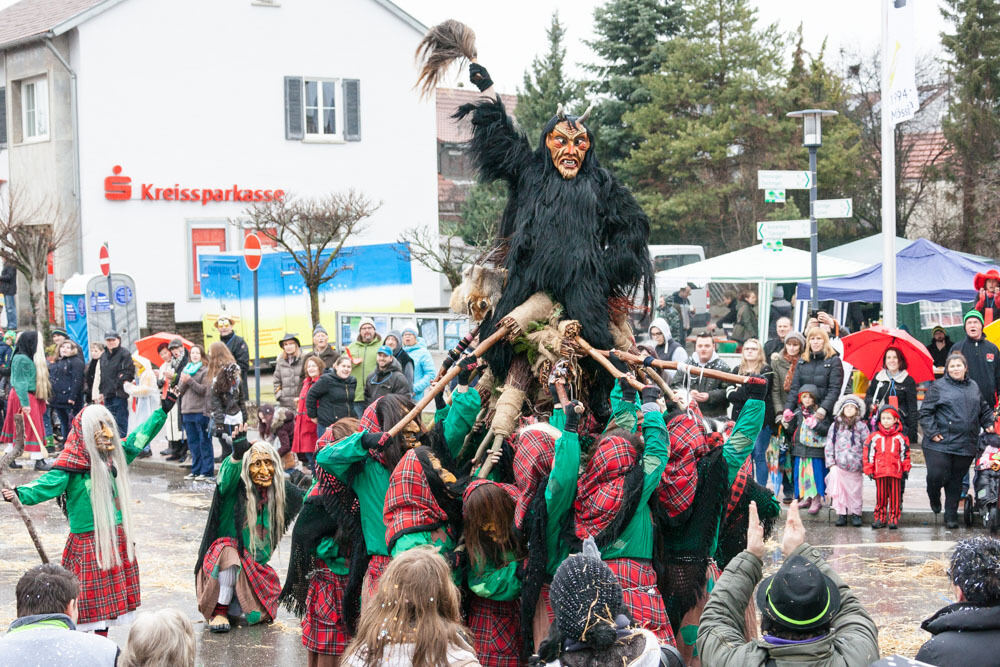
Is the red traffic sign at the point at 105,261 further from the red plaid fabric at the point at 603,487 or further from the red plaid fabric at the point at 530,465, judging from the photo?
the red plaid fabric at the point at 603,487

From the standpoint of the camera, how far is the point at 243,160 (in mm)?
27875

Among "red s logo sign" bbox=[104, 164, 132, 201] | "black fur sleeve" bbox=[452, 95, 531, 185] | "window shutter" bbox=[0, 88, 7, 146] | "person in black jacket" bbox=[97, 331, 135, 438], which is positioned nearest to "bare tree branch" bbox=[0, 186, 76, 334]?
"red s logo sign" bbox=[104, 164, 132, 201]

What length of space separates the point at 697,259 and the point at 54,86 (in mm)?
16166

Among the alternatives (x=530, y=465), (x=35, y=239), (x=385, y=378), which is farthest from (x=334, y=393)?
(x=35, y=239)

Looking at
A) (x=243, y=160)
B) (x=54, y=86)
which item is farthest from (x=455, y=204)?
(x=54, y=86)

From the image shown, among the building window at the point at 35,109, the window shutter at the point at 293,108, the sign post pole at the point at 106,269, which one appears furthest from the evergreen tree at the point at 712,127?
the sign post pole at the point at 106,269

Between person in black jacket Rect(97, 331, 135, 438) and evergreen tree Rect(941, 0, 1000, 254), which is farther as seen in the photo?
evergreen tree Rect(941, 0, 1000, 254)

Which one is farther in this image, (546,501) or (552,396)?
(552,396)

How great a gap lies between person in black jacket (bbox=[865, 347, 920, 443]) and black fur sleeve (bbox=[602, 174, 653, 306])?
6.21m

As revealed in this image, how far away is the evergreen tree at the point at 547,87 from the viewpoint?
39.4 metres

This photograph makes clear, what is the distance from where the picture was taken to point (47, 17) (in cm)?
2728

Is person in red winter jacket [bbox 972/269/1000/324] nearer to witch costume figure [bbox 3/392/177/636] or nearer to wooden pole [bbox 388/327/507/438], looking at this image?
wooden pole [bbox 388/327/507/438]

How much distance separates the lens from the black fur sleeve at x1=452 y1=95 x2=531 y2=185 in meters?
6.21

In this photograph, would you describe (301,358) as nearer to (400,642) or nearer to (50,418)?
(50,418)
